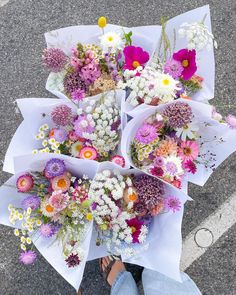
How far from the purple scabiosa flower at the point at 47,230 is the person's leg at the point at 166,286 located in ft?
2.21

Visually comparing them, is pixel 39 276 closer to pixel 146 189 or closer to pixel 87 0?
pixel 146 189

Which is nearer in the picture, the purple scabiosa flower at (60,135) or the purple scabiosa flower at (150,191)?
the purple scabiosa flower at (150,191)

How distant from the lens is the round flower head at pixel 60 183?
1.41 m

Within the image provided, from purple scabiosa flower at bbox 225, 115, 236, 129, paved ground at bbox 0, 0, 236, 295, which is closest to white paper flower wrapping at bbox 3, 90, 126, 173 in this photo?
purple scabiosa flower at bbox 225, 115, 236, 129

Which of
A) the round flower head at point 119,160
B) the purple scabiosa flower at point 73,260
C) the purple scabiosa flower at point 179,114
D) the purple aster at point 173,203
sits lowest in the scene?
the purple scabiosa flower at point 73,260

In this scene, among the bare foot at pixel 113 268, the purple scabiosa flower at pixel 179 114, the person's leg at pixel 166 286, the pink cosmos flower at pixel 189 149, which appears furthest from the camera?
the bare foot at pixel 113 268

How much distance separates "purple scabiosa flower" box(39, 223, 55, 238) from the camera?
1.43m

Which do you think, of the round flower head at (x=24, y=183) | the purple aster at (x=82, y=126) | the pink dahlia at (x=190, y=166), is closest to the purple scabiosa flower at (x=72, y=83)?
the purple aster at (x=82, y=126)

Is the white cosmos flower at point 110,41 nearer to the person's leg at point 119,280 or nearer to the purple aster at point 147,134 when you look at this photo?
the purple aster at point 147,134

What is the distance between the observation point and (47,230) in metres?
1.43

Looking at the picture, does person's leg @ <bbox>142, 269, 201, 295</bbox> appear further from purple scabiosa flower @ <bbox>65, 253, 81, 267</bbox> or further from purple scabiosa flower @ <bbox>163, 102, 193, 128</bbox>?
purple scabiosa flower @ <bbox>163, 102, 193, 128</bbox>

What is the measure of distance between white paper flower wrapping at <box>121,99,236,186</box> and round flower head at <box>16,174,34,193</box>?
342 mm

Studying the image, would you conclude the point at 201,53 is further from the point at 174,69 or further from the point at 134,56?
the point at 134,56

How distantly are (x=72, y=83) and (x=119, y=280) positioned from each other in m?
1.01
